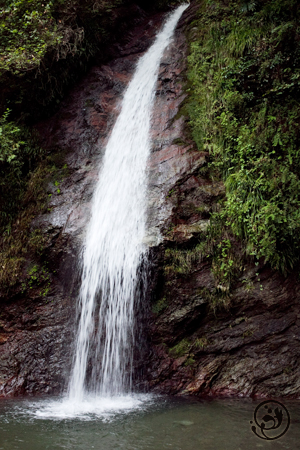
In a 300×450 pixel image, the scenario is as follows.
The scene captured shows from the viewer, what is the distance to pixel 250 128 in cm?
661

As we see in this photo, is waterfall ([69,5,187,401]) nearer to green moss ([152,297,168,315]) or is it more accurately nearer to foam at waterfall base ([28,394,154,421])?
foam at waterfall base ([28,394,154,421])

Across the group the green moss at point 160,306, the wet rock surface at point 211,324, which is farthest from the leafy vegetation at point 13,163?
the green moss at point 160,306

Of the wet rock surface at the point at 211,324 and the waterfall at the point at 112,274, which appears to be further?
the waterfall at the point at 112,274

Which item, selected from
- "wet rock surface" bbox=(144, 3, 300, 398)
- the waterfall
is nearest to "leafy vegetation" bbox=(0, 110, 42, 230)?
the waterfall

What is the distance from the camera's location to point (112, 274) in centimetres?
573

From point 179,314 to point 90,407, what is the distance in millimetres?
2002

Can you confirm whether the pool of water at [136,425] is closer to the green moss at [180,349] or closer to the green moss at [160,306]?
the green moss at [180,349]

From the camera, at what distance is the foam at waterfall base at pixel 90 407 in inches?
160

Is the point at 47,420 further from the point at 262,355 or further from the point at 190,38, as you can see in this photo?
the point at 190,38

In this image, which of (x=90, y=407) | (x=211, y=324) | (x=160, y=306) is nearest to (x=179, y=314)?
(x=160, y=306)

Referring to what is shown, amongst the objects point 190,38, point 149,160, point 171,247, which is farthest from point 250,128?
point 190,38

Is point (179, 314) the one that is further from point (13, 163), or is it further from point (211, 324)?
point (13, 163)

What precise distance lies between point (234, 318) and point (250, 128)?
3.68m

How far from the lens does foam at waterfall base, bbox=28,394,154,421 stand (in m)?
4.06
